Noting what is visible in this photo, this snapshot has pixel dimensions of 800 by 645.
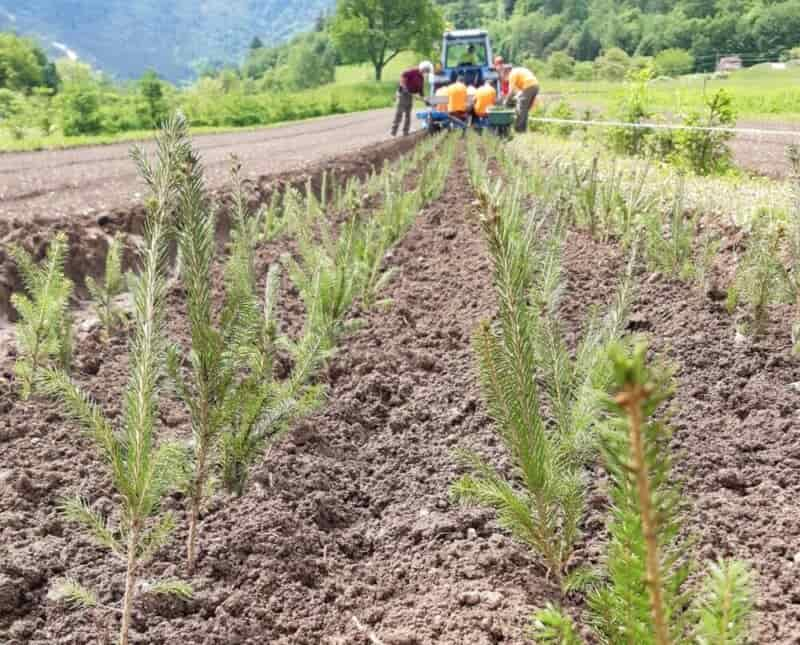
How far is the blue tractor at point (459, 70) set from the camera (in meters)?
13.9

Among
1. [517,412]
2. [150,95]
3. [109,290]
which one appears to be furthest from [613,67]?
[517,412]

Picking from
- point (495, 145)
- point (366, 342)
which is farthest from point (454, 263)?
point (495, 145)

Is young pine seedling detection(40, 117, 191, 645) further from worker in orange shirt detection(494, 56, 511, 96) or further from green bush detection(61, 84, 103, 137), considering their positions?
green bush detection(61, 84, 103, 137)

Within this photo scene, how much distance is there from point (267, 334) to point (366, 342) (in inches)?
49.4

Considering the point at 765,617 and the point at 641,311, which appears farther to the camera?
the point at 641,311

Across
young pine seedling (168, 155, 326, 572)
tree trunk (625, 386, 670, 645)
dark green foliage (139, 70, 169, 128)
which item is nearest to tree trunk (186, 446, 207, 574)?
young pine seedling (168, 155, 326, 572)

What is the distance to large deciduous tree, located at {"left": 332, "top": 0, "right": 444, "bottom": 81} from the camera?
225 ft

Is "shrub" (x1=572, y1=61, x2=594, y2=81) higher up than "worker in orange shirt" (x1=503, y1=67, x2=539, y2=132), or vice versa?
"shrub" (x1=572, y1=61, x2=594, y2=81)

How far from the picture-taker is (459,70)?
51.7 feet

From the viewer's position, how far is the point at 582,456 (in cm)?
170

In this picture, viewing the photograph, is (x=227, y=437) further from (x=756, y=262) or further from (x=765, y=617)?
(x=756, y=262)

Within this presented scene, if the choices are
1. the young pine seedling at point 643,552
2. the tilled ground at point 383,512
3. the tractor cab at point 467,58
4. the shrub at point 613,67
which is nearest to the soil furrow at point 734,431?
the tilled ground at point 383,512

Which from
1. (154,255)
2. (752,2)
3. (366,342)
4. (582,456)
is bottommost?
(366,342)

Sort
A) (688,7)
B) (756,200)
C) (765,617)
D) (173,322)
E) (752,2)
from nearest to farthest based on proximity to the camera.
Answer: (765,617) → (173,322) → (756,200) → (752,2) → (688,7)
